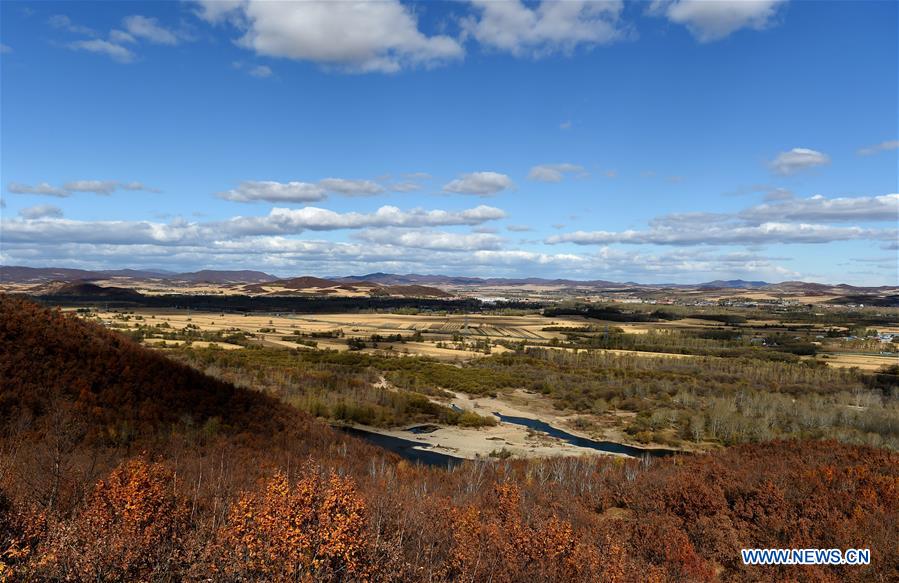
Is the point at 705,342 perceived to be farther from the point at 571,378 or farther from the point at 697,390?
the point at 571,378

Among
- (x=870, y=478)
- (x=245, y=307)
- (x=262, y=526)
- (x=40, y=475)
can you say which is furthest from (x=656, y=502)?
(x=245, y=307)

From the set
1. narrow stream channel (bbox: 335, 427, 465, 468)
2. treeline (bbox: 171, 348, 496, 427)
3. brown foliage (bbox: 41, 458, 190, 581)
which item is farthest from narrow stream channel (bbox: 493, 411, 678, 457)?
brown foliage (bbox: 41, 458, 190, 581)

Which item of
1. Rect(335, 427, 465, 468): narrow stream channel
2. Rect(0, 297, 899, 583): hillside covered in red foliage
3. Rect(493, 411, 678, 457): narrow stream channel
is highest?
Rect(0, 297, 899, 583): hillside covered in red foliage

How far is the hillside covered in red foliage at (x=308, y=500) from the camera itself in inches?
377

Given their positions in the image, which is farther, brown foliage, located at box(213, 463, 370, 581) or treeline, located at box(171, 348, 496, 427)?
treeline, located at box(171, 348, 496, 427)

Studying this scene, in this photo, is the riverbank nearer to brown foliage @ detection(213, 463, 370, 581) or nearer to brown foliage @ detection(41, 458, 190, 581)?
brown foliage @ detection(41, 458, 190, 581)

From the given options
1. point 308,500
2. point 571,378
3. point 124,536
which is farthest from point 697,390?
point 124,536

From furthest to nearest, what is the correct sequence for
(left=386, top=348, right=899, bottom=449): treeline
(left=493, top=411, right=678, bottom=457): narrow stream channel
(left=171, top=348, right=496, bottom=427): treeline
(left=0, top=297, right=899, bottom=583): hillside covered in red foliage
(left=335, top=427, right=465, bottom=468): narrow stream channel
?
(left=171, top=348, right=496, bottom=427): treeline, (left=386, top=348, right=899, bottom=449): treeline, (left=493, top=411, right=678, bottom=457): narrow stream channel, (left=335, top=427, right=465, bottom=468): narrow stream channel, (left=0, top=297, right=899, bottom=583): hillside covered in red foliage

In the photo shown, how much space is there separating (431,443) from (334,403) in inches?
520

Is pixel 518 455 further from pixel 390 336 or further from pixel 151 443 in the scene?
pixel 390 336

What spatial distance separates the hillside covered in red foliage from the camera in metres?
9.58

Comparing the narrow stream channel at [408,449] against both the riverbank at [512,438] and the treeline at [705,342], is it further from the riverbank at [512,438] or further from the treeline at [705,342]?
the treeline at [705,342]

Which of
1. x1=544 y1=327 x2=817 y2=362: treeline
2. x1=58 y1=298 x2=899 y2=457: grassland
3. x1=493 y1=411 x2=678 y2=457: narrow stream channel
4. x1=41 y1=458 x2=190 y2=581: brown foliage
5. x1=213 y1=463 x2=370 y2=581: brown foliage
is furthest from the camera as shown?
x1=544 y1=327 x2=817 y2=362: treeline

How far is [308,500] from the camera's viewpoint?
413 inches
